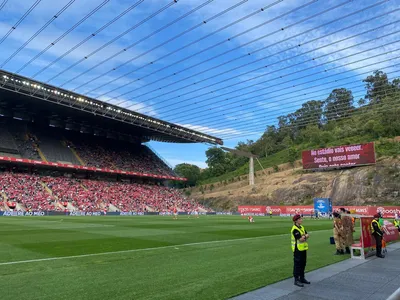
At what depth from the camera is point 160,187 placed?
251 feet

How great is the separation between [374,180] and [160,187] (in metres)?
44.4

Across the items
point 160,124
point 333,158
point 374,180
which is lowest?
point 374,180

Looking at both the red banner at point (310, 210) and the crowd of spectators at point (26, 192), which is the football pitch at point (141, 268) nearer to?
the red banner at point (310, 210)

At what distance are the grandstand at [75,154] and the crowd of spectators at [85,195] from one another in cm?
12

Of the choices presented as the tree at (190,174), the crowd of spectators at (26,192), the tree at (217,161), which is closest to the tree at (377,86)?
the crowd of spectators at (26,192)

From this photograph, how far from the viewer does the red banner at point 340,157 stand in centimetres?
6456

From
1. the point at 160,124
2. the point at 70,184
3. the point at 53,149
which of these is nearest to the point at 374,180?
the point at 160,124

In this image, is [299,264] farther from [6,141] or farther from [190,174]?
[190,174]

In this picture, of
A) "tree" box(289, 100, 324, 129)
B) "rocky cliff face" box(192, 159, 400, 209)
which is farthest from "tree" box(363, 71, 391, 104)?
"rocky cliff face" box(192, 159, 400, 209)

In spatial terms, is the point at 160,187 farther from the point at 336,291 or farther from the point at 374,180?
the point at 336,291

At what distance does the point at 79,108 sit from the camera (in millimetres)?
54500

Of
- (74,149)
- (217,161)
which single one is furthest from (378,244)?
(217,161)

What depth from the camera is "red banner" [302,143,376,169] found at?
64562 millimetres

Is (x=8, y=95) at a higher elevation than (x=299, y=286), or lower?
higher
